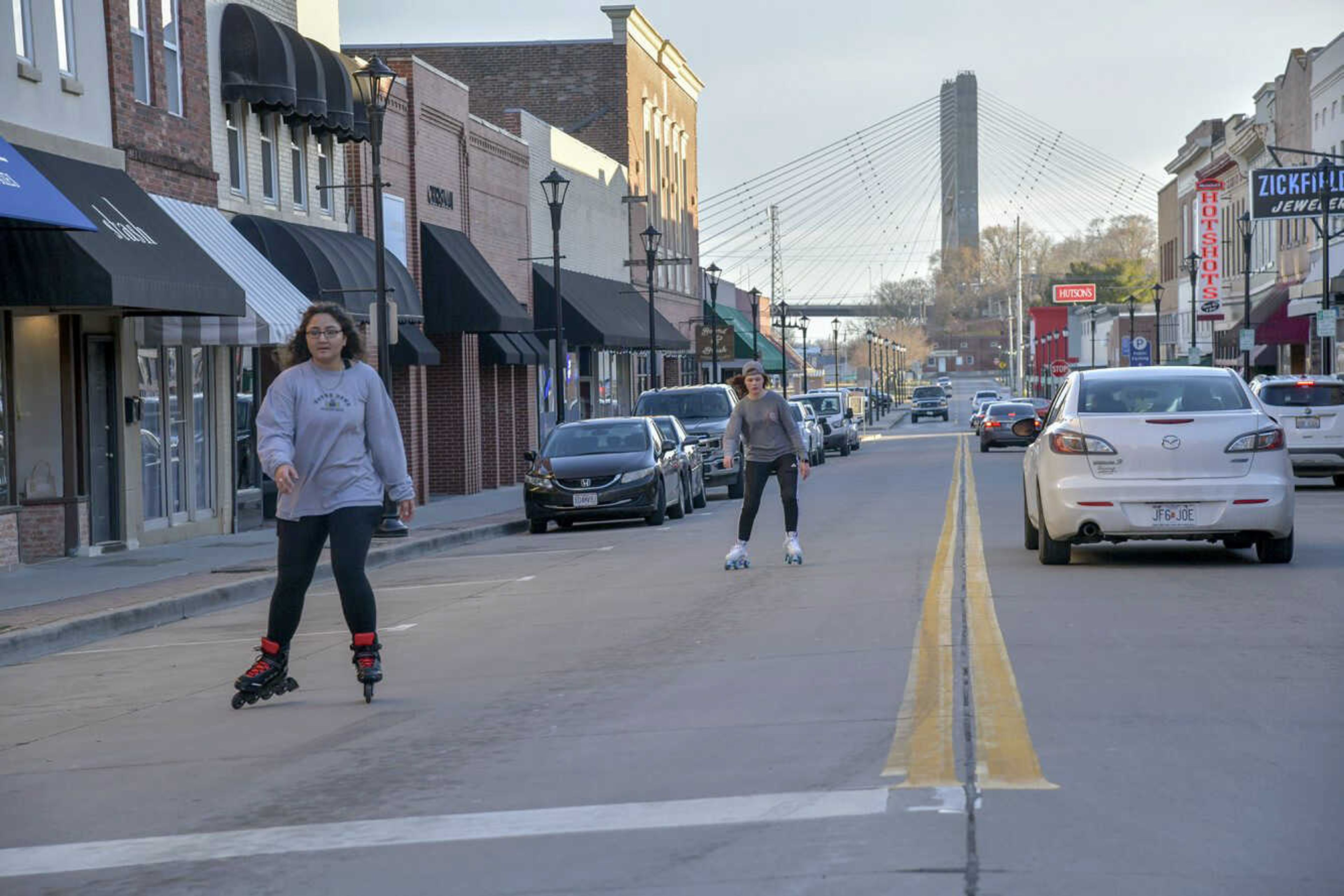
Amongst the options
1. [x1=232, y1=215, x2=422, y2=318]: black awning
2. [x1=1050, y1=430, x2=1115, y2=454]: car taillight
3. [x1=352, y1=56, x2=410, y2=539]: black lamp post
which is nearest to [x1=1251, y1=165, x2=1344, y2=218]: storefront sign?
[x1=232, y1=215, x2=422, y2=318]: black awning

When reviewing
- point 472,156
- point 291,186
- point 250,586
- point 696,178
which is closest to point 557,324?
point 472,156

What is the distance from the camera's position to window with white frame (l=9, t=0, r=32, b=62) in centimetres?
1914

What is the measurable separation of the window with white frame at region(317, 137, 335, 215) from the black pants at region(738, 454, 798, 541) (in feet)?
47.1

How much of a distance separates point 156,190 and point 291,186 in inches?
207

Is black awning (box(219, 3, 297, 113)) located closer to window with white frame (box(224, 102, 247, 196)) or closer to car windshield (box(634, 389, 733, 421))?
window with white frame (box(224, 102, 247, 196))

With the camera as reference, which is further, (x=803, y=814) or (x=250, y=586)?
(x=250, y=586)

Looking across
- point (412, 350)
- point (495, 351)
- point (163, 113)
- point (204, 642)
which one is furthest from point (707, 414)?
point (204, 642)

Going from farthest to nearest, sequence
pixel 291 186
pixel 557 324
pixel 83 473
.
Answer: pixel 557 324 → pixel 291 186 → pixel 83 473

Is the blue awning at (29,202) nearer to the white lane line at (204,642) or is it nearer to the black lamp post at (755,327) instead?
the white lane line at (204,642)

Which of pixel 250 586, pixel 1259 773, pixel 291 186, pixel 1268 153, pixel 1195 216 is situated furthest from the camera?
pixel 1195 216

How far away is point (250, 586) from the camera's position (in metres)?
17.0

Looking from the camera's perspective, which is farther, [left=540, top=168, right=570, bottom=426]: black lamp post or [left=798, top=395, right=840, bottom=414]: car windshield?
[left=798, top=395, right=840, bottom=414]: car windshield

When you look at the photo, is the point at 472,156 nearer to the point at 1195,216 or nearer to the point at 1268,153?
the point at 1268,153

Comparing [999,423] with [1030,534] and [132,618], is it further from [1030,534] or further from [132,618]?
[132,618]
